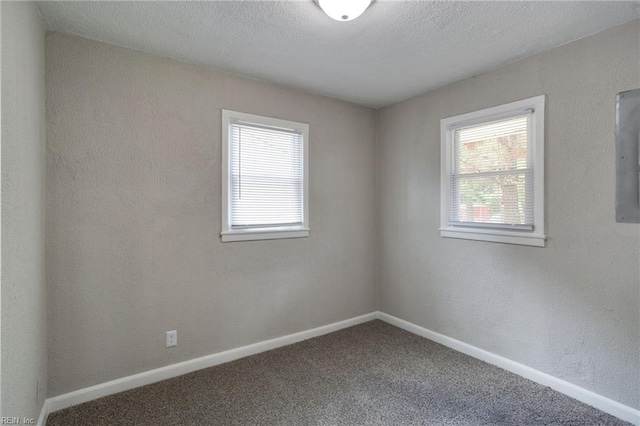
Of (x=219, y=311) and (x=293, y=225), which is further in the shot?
(x=293, y=225)

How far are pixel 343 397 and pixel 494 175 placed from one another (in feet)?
6.95

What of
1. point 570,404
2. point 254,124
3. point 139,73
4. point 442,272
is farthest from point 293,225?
point 570,404

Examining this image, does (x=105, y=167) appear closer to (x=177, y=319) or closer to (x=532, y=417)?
(x=177, y=319)

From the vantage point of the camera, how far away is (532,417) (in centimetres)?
203

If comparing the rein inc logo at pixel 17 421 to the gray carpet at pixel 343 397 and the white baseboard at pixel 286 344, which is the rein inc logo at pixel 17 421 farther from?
the gray carpet at pixel 343 397

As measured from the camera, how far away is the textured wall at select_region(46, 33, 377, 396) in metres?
2.12

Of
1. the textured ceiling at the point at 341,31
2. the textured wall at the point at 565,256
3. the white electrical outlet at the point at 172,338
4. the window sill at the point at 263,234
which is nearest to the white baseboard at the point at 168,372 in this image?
the white electrical outlet at the point at 172,338

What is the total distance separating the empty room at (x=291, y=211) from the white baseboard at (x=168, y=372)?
16 millimetres

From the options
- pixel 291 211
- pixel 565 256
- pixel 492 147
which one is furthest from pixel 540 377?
pixel 291 211

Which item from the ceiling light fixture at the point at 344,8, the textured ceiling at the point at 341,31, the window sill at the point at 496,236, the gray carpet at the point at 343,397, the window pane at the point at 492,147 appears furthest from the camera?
the window pane at the point at 492,147

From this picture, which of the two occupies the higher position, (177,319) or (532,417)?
(177,319)

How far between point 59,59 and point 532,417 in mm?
3824

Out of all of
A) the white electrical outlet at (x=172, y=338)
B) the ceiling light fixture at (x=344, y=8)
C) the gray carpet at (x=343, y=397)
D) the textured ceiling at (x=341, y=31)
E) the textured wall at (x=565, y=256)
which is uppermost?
the textured ceiling at (x=341, y=31)

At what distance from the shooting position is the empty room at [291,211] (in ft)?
6.27
